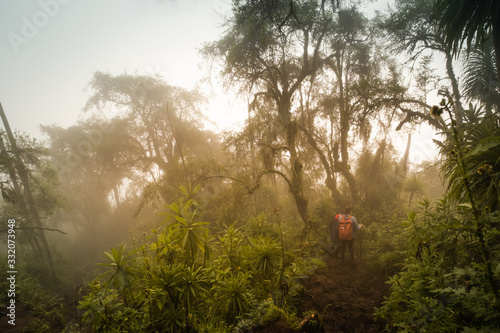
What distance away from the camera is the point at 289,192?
8.94m

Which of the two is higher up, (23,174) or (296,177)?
(23,174)

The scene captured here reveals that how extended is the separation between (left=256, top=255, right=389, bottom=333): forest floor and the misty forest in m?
0.04

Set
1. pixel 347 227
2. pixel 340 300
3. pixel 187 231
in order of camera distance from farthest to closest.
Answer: pixel 347 227, pixel 340 300, pixel 187 231

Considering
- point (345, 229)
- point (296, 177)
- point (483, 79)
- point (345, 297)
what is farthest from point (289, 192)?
point (483, 79)

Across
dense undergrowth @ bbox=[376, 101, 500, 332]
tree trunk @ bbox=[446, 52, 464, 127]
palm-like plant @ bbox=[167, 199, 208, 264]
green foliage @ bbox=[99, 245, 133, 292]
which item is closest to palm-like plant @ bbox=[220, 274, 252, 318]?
palm-like plant @ bbox=[167, 199, 208, 264]

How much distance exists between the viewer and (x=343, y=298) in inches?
162

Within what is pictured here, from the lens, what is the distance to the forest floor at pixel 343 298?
10.7 feet

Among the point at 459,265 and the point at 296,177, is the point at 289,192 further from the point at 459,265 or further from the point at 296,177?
the point at 459,265

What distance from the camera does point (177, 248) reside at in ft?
13.2

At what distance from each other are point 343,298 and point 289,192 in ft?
16.5

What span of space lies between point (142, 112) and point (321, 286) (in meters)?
17.8

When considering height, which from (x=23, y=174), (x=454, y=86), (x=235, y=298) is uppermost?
(x=454, y=86)

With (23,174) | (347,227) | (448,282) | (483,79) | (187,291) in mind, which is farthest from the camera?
(23,174)

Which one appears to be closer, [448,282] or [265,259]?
[448,282]
